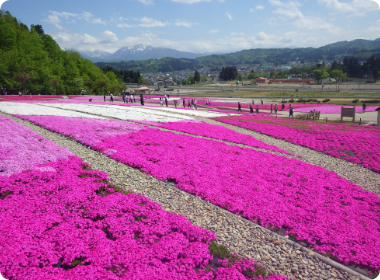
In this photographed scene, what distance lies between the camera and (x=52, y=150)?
18.0m

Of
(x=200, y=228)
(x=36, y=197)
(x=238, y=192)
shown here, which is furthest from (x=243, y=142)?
(x=36, y=197)

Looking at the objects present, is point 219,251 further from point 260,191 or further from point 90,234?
point 260,191

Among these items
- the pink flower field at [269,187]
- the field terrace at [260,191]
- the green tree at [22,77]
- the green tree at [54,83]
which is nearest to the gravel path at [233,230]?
the field terrace at [260,191]

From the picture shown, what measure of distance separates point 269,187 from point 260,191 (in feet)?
3.52

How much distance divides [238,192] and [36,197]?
10735 millimetres

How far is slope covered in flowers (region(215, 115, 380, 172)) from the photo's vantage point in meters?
24.6

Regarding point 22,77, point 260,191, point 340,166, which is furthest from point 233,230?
point 22,77

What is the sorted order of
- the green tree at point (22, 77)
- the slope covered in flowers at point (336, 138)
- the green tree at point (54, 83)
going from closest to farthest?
the slope covered in flowers at point (336, 138) < the green tree at point (22, 77) < the green tree at point (54, 83)

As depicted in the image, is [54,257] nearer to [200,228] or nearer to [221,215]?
[200,228]

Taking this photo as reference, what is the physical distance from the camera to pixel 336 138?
30.5m

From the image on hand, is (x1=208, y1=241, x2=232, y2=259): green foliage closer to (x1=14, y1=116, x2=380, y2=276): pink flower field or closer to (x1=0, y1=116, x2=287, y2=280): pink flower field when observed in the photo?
(x1=0, y1=116, x2=287, y2=280): pink flower field

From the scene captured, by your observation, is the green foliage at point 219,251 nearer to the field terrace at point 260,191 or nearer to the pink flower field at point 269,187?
the field terrace at point 260,191

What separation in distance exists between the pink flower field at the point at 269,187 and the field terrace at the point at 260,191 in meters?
0.06

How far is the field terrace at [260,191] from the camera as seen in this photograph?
32.3 feet
